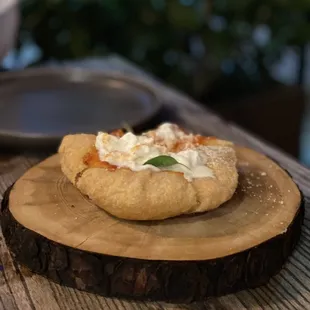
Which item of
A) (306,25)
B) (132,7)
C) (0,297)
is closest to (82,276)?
(0,297)

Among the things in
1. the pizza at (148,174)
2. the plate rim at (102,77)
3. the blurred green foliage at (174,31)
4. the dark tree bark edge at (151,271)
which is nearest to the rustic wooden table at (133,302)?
the dark tree bark edge at (151,271)

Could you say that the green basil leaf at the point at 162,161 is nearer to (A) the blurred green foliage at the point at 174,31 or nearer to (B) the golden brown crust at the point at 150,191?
(B) the golden brown crust at the point at 150,191

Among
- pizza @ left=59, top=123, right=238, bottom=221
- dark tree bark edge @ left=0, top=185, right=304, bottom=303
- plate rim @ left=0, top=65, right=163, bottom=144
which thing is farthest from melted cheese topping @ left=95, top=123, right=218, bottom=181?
plate rim @ left=0, top=65, right=163, bottom=144

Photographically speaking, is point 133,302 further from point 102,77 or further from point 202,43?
point 202,43

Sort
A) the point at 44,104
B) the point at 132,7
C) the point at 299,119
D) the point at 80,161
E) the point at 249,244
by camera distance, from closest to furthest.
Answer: the point at 249,244 < the point at 80,161 < the point at 44,104 < the point at 132,7 < the point at 299,119

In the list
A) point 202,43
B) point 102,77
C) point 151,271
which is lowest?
point 202,43

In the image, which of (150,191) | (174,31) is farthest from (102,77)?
(174,31)

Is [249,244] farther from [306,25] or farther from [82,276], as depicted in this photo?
[306,25]
